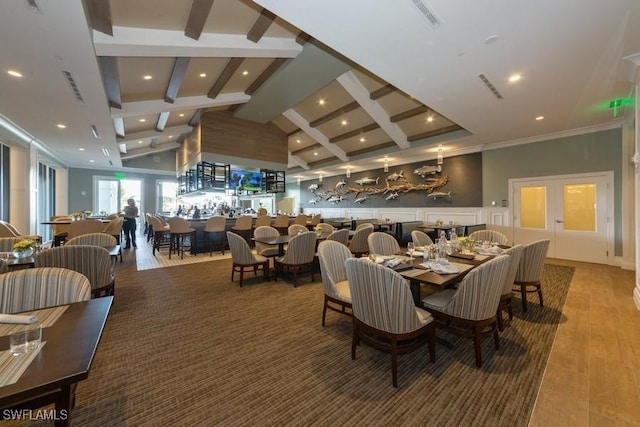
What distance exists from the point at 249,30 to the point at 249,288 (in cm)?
414

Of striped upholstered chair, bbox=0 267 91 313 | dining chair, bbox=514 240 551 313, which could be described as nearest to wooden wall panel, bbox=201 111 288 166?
striped upholstered chair, bbox=0 267 91 313

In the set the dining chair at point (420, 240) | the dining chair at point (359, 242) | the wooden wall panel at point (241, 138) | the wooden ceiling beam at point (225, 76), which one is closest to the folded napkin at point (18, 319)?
the dining chair at point (420, 240)

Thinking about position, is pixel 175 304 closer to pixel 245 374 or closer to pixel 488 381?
pixel 245 374

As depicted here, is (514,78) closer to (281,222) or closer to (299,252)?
(299,252)

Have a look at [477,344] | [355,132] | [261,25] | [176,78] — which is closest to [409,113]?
[355,132]

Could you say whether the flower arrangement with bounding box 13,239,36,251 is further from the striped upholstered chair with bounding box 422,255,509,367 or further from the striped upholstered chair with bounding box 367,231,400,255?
the striped upholstered chair with bounding box 422,255,509,367

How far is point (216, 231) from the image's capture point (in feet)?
Result: 23.0

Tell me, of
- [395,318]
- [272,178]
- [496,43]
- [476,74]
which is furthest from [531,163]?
[272,178]

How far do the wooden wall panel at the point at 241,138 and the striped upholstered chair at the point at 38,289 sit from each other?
6.45 meters

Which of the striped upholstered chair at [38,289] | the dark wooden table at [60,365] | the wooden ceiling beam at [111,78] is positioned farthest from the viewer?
the wooden ceiling beam at [111,78]

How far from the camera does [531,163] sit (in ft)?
22.1

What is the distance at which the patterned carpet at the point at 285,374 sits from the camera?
1713 millimetres

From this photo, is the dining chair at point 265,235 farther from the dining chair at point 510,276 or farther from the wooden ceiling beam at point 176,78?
the dining chair at point 510,276

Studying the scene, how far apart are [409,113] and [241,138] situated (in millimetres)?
5172
